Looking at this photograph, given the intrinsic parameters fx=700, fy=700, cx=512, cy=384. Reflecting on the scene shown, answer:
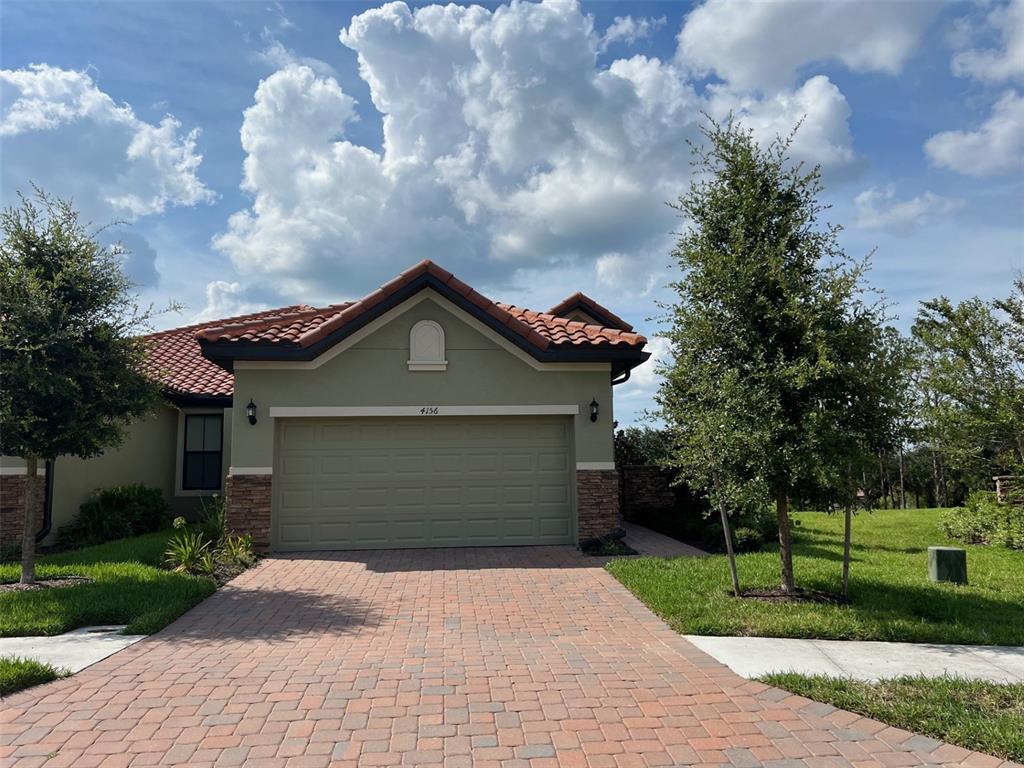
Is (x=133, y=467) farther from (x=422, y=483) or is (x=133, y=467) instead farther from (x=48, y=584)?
(x=422, y=483)

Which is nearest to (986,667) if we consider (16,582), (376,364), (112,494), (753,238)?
(753,238)

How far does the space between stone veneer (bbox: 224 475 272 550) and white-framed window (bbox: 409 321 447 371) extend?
3247 mm

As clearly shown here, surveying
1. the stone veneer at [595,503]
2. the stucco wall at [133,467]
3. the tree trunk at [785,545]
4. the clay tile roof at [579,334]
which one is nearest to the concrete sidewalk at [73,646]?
the stucco wall at [133,467]

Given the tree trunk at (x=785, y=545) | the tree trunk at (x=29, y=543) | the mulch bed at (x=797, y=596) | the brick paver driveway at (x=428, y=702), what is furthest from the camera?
the tree trunk at (x=29, y=543)

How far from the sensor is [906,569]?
1041 cm

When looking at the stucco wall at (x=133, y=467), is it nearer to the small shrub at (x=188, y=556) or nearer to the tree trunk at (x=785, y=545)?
the small shrub at (x=188, y=556)

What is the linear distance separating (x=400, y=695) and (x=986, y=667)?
500 cm

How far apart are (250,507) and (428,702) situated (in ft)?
25.2

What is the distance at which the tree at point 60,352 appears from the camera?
8.77 m

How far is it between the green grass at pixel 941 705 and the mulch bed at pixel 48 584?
8508mm

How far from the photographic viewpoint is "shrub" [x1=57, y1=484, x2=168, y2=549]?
1312cm

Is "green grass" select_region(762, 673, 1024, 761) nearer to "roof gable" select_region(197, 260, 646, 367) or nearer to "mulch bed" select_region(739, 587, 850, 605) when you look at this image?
"mulch bed" select_region(739, 587, 850, 605)

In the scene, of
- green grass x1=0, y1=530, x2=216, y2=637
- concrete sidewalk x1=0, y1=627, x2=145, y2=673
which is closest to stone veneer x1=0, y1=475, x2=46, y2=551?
green grass x1=0, y1=530, x2=216, y2=637

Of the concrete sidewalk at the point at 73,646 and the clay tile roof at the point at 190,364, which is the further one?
the clay tile roof at the point at 190,364
